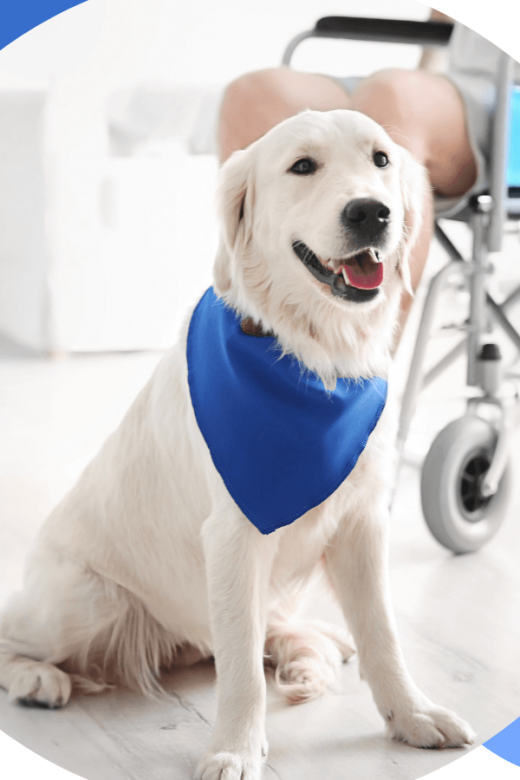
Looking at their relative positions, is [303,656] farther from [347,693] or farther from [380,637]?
[380,637]

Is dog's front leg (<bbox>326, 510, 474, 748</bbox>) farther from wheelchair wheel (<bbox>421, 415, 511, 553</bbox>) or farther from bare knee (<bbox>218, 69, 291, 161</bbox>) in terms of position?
bare knee (<bbox>218, 69, 291, 161</bbox>)

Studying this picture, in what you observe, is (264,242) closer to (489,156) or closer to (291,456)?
(291,456)

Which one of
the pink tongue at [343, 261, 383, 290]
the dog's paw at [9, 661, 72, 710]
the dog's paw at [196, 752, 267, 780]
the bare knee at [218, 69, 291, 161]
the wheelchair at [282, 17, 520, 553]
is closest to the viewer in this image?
the dog's paw at [196, 752, 267, 780]

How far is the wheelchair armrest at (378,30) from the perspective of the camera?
5.52ft

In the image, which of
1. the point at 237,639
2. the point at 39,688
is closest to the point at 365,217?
the point at 237,639

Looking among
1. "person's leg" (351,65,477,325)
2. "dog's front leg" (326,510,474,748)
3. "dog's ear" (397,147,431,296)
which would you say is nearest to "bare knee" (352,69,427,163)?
"person's leg" (351,65,477,325)

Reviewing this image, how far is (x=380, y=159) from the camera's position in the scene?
1.18 m

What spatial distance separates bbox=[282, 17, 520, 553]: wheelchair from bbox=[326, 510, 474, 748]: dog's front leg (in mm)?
718

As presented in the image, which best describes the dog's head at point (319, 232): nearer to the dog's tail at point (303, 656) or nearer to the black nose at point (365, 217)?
the black nose at point (365, 217)

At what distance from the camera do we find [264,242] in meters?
1.18

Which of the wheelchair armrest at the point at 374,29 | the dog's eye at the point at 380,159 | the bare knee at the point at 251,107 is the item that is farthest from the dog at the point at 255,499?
the wheelchair armrest at the point at 374,29

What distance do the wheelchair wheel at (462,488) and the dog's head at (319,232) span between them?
76cm

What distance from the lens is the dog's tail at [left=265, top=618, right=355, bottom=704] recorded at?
1346 millimetres

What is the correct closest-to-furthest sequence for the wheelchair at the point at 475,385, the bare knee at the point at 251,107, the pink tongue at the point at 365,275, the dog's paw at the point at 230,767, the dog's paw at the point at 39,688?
1. the dog's paw at the point at 230,767
2. the pink tongue at the point at 365,275
3. the dog's paw at the point at 39,688
4. the bare knee at the point at 251,107
5. the wheelchair at the point at 475,385
